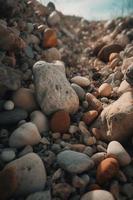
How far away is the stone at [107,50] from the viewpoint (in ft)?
23.0

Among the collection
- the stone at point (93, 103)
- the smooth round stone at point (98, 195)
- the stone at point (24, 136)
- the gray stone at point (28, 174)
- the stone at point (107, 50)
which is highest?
the stone at point (107, 50)

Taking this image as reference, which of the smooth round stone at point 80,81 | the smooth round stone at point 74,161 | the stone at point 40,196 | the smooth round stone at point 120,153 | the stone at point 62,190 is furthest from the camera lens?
the smooth round stone at point 80,81

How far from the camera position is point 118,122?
14.3ft

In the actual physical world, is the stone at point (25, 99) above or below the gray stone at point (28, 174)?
above

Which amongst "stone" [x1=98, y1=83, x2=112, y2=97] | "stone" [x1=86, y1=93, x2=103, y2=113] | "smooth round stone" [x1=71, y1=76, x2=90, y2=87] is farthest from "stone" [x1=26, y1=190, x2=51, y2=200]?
"smooth round stone" [x1=71, y1=76, x2=90, y2=87]

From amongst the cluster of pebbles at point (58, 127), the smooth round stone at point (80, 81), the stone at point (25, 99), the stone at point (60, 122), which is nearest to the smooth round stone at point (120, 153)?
the cluster of pebbles at point (58, 127)

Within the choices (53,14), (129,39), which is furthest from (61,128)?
(53,14)

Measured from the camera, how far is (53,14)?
8.73 meters

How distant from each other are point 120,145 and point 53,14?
5.23 m

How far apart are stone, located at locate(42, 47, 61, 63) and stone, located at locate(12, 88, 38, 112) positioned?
5.37ft

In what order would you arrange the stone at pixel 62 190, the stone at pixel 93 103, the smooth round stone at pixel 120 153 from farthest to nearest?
the stone at pixel 93 103, the smooth round stone at pixel 120 153, the stone at pixel 62 190

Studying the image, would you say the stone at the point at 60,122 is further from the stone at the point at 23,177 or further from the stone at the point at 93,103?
the stone at the point at 23,177

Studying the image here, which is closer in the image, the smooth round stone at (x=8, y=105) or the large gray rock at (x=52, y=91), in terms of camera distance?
the smooth round stone at (x=8, y=105)

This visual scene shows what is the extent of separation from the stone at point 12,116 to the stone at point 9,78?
0.30 m
